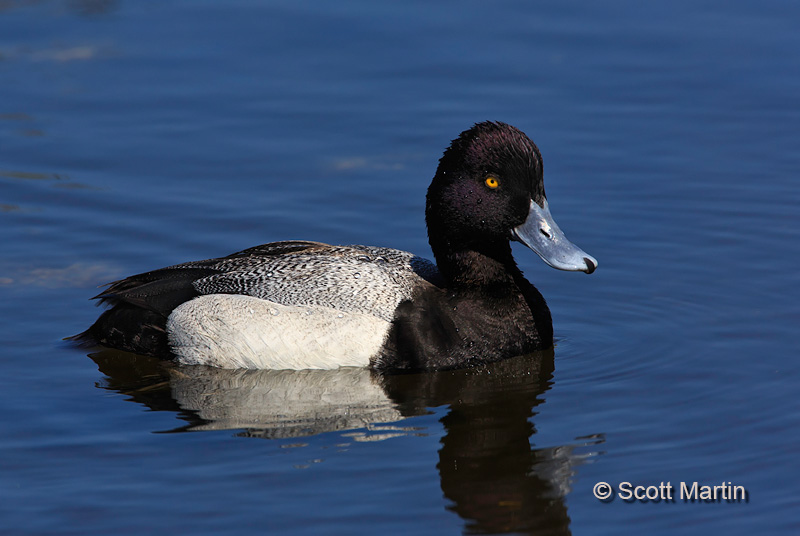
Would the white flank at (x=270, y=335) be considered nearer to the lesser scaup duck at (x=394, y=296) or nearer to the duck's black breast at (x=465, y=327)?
the lesser scaup duck at (x=394, y=296)

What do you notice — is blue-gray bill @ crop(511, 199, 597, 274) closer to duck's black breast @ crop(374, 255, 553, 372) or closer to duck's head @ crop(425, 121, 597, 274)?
duck's head @ crop(425, 121, 597, 274)

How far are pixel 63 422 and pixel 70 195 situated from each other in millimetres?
4120

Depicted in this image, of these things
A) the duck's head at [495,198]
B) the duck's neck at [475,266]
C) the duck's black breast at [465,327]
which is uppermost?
the duck's head at [495,198]

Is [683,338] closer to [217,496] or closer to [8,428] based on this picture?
→ [217,496]

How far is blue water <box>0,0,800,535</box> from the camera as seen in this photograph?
25.9 ft

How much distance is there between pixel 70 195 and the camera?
1253cm

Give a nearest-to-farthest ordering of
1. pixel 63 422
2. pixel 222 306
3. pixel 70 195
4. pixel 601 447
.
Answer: pixel 601 447
pixel 63 422
pixel 222 306
pixel 70 195

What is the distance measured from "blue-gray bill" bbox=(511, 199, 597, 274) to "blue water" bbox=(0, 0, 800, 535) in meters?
0.81

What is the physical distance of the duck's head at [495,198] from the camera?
381 inches

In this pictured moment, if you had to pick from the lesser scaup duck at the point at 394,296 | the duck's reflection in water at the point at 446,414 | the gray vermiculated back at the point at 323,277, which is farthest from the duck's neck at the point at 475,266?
the duck's reflection in water at the point at 446,414

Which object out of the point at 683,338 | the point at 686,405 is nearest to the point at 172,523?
the point at 686,405

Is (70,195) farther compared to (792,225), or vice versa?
(70,195)

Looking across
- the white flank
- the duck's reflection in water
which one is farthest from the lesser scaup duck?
the duck's reflection in water

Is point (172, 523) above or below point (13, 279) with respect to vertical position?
below
